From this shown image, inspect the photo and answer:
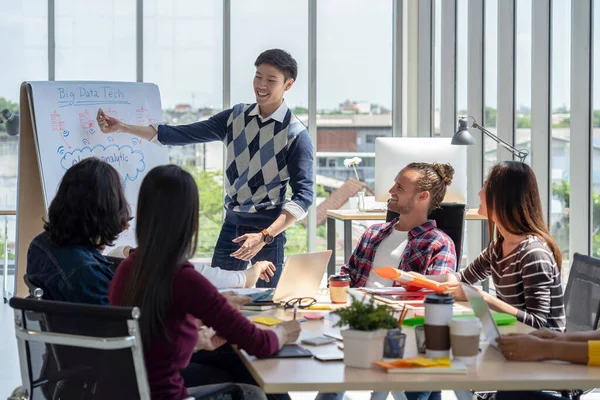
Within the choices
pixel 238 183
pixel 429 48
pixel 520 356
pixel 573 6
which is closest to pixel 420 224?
pixel 238 183

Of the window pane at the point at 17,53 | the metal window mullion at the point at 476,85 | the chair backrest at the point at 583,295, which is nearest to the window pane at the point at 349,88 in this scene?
the metal window mullion at the point at 476,85

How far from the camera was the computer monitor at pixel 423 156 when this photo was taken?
4711 mm

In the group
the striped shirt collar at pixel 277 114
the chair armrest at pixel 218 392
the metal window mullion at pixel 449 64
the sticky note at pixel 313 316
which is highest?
the metal window mullion at pixel 449 64

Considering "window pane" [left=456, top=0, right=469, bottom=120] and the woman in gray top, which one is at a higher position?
"window pane" [left=456, top=0, right=469, bottom=120]

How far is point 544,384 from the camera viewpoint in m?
1.75

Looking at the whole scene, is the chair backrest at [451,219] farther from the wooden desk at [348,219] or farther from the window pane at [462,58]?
the window pane at [462,58]

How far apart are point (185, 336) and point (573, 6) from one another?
10.3ft

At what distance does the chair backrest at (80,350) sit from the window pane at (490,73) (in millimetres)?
4187

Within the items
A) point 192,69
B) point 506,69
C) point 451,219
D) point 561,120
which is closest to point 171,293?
point 451,219

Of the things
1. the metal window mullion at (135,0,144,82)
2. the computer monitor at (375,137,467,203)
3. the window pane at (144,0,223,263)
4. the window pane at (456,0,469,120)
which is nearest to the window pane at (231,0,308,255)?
the window pane at (144,0,223,263)

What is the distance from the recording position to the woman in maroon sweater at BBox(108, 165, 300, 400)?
73.6 inches

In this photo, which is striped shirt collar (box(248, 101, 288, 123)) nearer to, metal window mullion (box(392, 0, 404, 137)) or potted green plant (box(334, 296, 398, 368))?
potted green plant (box(334, 296, 398, 368))

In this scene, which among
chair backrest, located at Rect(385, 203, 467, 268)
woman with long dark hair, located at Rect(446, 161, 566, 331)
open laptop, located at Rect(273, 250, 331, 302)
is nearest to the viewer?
woman with long dark hair, located at Rect(446, 161, 566, 331)

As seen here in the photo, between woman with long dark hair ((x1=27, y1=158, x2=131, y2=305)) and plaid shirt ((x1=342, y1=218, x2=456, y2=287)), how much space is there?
1.18 metres
